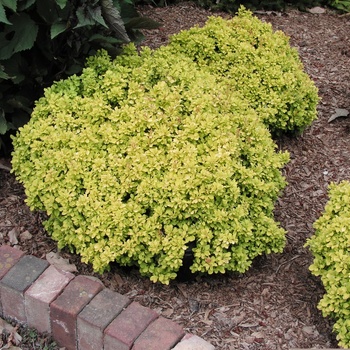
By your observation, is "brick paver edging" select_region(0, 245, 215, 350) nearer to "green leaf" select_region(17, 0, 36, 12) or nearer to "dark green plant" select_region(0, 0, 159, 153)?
"dark green plant" select_region(0, 0, 159, 153)

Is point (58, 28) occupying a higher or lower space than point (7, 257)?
higher

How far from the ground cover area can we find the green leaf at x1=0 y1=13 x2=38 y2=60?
0.76 metres

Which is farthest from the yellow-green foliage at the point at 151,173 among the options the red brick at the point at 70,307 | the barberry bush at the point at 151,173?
the red brick at the point at 70,307

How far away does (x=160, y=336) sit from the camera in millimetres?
2807

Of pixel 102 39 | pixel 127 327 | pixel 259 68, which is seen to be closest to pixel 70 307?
pixel 127 327

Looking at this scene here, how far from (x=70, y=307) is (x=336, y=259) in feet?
4.02

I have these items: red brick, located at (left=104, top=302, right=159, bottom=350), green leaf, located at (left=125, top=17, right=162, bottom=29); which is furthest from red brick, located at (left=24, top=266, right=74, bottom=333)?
green leaf, located at (left=125, top=17, right=162, bottom=29)

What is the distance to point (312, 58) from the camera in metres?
5.25

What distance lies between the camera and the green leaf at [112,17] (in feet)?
11.0

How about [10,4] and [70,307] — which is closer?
[70,307]

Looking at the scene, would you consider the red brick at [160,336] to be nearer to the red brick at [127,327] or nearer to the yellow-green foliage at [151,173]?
the red brick at [127,327]

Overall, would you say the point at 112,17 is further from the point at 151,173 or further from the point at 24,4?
the point at 151,173

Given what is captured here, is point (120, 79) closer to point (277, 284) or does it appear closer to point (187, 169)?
point (187, 169)

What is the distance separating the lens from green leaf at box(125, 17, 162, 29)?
3.84 m
